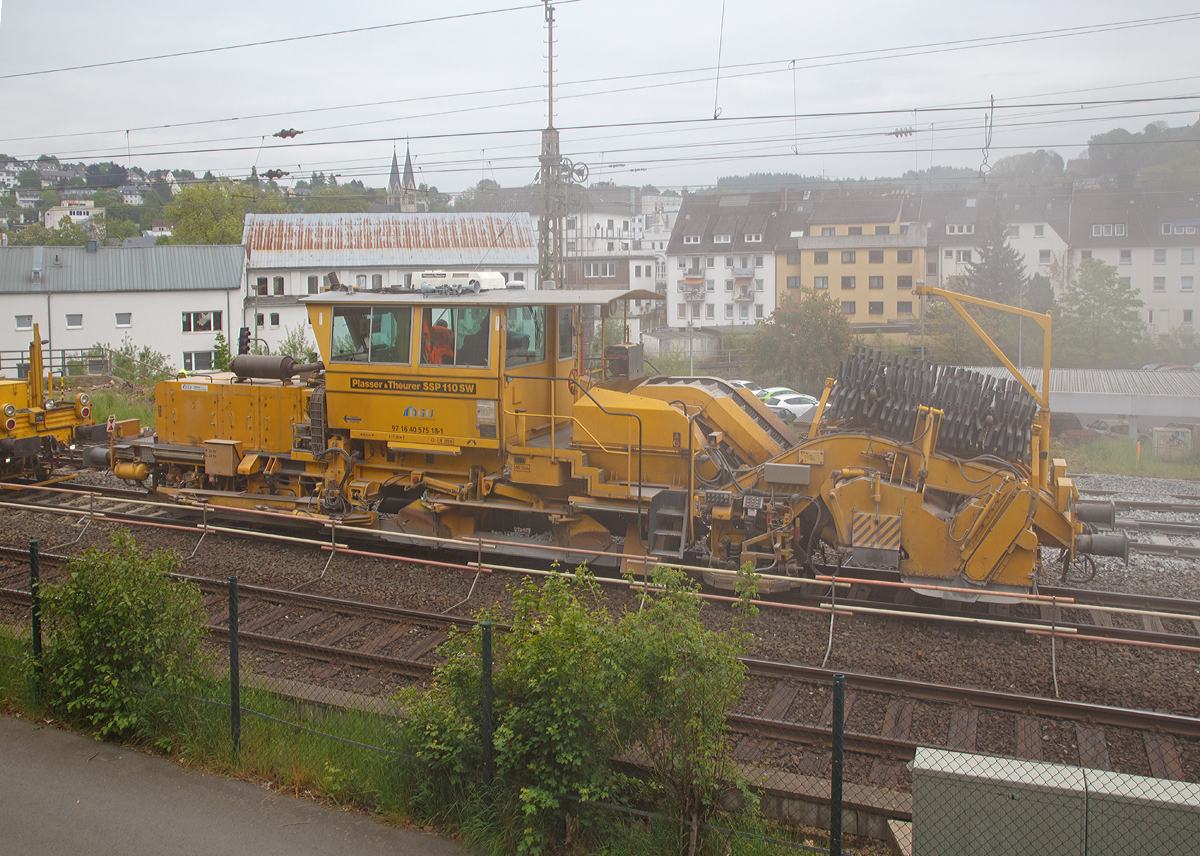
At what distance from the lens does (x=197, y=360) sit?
46062 millimetres

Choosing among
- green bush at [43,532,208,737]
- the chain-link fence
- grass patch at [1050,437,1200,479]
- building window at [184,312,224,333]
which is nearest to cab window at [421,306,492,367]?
green bush at [43,532,208,737]

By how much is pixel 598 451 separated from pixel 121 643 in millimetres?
5589

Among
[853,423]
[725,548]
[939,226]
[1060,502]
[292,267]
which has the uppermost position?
[939,226]

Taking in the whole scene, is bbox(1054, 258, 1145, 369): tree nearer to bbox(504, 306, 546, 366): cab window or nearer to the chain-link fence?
bbox(504, 306, 546, 366): cab window

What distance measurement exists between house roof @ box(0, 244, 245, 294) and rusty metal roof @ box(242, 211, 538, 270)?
1932 millimetres

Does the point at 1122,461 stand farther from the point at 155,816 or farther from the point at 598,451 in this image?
the point at 155,816

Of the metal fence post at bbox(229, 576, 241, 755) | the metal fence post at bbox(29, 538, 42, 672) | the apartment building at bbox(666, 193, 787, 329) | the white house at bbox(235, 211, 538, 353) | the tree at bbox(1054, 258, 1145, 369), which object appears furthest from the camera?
the apartment building at bbox(666, 193, 787, 329)

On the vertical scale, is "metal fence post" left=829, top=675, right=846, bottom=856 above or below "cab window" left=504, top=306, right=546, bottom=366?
below

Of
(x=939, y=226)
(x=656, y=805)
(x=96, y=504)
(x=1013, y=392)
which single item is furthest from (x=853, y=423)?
(x=939, y=226)

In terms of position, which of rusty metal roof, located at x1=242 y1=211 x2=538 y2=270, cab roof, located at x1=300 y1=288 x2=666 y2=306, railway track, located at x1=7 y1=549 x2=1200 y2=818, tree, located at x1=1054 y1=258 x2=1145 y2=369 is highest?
rusty metal roof, located at x1=242 y1=211 x2=538 y2=270

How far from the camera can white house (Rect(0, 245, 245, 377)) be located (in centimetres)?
4303

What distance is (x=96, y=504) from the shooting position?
47.0 ft

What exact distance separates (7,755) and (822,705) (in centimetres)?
634

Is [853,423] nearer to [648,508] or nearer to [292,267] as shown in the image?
[648,508]
